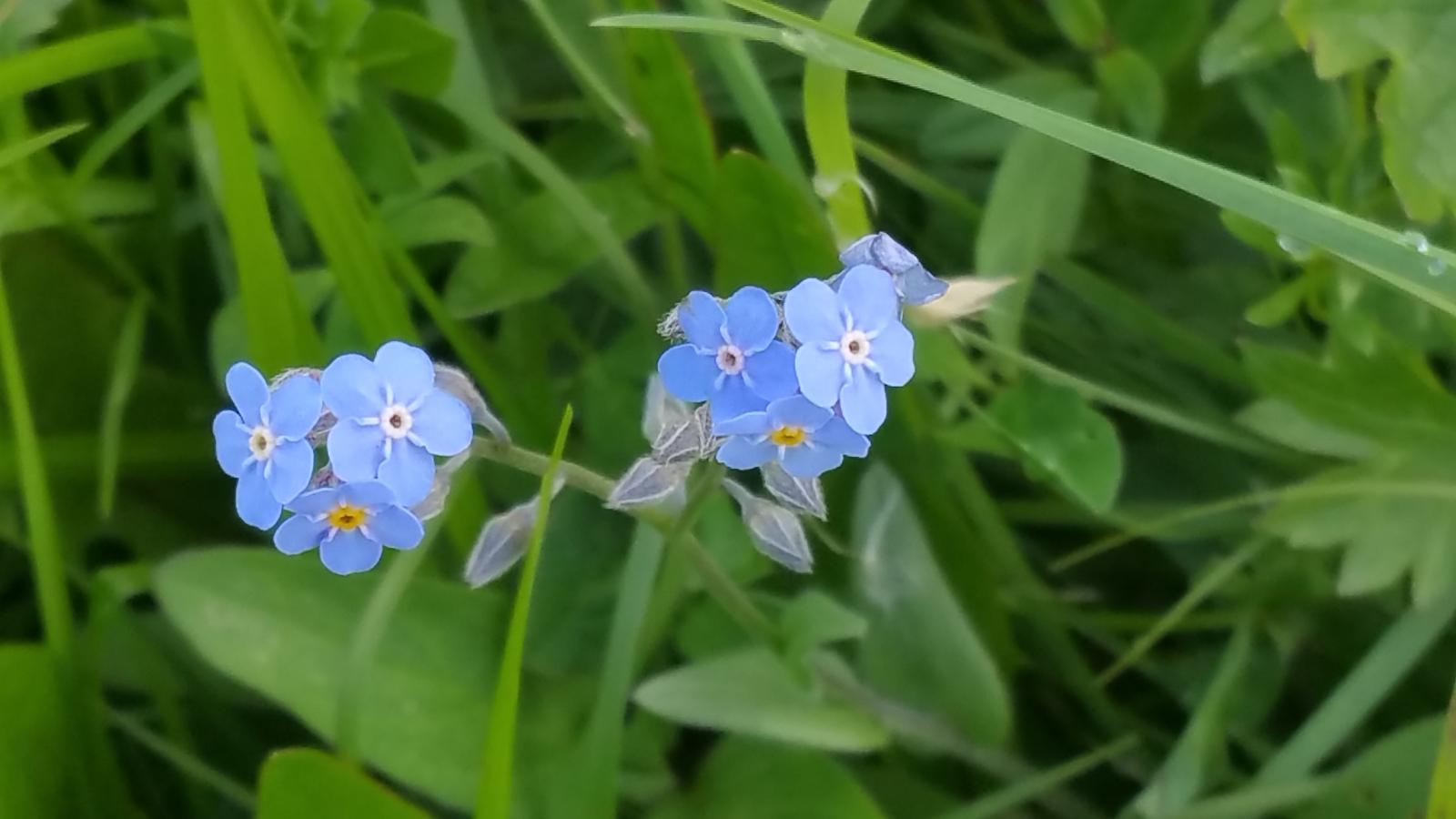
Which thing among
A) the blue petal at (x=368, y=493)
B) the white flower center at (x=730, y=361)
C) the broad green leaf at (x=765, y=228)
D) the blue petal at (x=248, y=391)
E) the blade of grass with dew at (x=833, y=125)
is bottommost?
the blue petal at (x=368, y=493)

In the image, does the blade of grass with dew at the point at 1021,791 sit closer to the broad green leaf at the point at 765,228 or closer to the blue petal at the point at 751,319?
the broad green leaf at the point at 765,228

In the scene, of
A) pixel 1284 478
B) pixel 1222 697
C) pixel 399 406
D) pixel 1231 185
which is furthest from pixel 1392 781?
pixel 399 406

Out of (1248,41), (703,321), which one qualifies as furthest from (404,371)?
(1248,41)

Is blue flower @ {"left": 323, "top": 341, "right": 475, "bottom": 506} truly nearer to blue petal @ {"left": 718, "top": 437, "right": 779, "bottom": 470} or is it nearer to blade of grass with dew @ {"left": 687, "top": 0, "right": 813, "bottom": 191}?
blue petal @ {"left": 718, "top": 437, "right": 779, "bottom": 470}

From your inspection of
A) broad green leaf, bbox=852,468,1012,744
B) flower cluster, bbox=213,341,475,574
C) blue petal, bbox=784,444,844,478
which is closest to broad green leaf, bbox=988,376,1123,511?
broad green leaf, bbox=852,468,1012,744

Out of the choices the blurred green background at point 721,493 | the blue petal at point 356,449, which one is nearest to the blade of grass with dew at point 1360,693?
the blurred green background at point 721,493

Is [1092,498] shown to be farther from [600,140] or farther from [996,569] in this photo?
[600,140]
